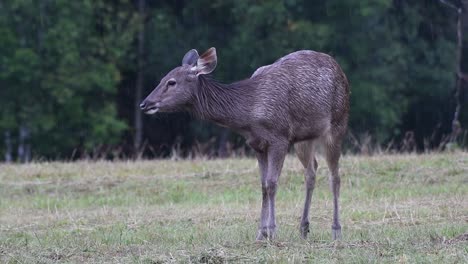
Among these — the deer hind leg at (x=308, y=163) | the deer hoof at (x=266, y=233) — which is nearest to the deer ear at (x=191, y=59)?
the deer hind leg at (x=308, y=163)

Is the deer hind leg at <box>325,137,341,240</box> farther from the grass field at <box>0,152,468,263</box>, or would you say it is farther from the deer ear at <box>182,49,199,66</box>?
the deer ear at <box>182,49,199,66</box>

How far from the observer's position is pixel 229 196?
17.2 meters

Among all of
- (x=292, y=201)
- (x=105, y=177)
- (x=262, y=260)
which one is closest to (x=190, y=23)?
(x=105, y=177)

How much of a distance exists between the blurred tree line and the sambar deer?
2187cm

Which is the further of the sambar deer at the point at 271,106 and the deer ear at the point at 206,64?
the deer ear at the point at 206,64

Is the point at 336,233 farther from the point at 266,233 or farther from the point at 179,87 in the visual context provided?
the point at 179,87

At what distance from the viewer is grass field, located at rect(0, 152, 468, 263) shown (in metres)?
11.1

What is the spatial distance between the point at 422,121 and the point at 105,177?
22.2 m

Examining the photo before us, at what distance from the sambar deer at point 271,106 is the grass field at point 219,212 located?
0.75 metres

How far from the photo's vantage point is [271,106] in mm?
12789

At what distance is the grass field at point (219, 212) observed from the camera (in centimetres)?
1112

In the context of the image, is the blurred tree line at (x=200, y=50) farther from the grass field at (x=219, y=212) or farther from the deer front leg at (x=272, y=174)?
the deer front leg at (x=272, y=174)

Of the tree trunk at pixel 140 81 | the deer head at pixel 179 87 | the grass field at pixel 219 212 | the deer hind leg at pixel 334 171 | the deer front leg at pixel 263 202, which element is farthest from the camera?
the tree trunk at pixel 140 81

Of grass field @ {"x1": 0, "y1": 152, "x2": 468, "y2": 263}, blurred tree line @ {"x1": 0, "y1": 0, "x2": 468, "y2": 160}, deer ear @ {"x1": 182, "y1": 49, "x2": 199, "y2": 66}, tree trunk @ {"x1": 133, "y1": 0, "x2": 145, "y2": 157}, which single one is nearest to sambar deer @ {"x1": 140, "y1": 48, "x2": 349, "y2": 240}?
deer ear @ {"x1": 182, "y1": 49, "x2": 199, "y2": 66}
